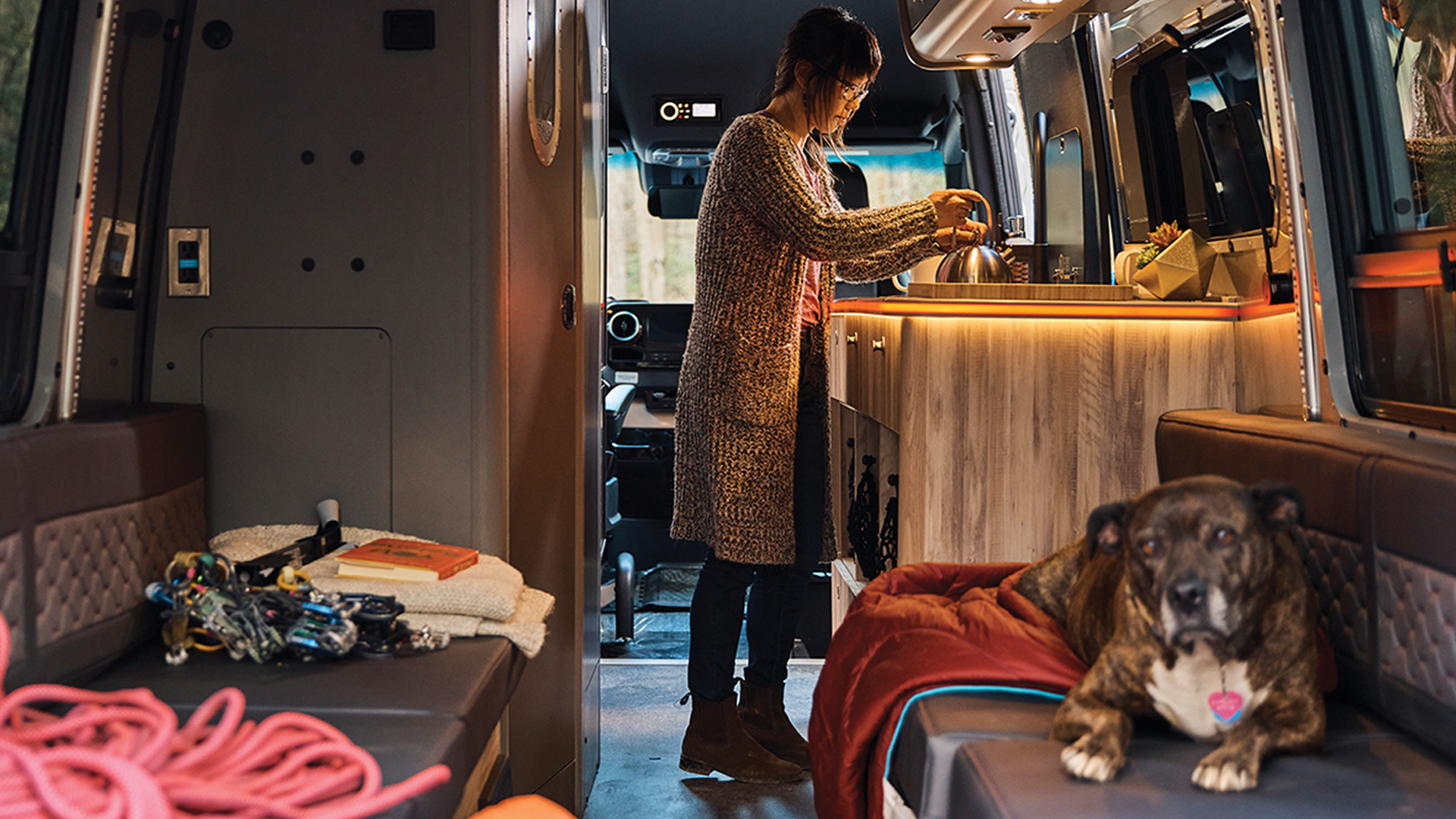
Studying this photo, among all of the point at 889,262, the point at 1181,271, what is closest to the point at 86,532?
the point at 889,262

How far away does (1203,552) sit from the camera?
55.3 inches

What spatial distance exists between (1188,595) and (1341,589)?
589 mm

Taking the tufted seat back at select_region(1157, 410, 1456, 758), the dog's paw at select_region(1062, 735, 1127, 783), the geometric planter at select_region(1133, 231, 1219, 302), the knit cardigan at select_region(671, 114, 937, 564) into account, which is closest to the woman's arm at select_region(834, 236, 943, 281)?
the knit cardigan at select_region(671, 114, 937, 564)

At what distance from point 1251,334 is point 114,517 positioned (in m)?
2.63

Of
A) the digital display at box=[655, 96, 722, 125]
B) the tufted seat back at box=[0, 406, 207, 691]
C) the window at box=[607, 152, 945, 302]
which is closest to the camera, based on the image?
the tufted seat back at box=[0, 406, 207, 691]

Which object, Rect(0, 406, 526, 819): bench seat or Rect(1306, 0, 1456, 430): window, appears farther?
Rect(1306, 0, 1456, 430): window

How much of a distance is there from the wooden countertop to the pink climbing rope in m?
1.94

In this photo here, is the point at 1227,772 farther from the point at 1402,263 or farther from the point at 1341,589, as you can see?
the point at 1402,263

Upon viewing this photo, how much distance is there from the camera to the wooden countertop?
2.92 metres

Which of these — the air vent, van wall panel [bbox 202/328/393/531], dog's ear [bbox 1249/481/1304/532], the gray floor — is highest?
the air vent

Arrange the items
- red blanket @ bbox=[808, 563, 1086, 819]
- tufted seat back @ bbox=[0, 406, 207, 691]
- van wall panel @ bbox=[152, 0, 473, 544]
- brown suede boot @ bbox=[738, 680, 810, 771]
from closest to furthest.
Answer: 1. tufted seat back @ bbox=[0, 406, 207, 691]
2. red blanket @ bbox=[808, 563, 1086, 819]
3. van wall panel @ bbox=[152, 0, 473, 544]
4. brown suede boot @ bbox=[738, 680, 810, 771]

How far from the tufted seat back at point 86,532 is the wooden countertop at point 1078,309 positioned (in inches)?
70.2

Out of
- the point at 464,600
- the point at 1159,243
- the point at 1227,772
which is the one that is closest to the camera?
the point at 1227,772

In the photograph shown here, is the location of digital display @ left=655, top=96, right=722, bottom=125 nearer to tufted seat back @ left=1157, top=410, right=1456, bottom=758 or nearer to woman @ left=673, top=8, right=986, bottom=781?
woman @ left=673, top=8, right=986, bottom=781
